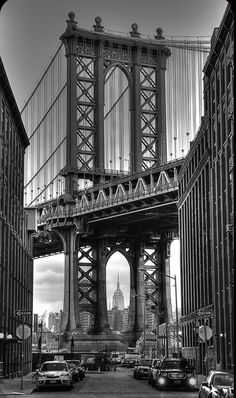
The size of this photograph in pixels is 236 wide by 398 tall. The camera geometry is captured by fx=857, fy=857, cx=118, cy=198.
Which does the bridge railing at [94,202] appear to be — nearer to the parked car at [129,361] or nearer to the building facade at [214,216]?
the parked car at [129,361]

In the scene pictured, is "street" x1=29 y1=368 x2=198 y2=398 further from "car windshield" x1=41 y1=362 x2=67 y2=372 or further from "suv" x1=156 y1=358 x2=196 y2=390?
"car windshield" x1=41 y1=362 x2=67 y2=372

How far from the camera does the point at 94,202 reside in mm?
135875

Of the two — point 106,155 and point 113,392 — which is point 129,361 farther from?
point 113,392

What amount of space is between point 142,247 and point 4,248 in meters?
98.6

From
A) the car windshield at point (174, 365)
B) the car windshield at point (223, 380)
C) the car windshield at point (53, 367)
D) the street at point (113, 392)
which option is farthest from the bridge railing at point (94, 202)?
the car windshield at point (223, 380)

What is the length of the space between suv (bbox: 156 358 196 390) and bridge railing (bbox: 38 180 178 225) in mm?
74040

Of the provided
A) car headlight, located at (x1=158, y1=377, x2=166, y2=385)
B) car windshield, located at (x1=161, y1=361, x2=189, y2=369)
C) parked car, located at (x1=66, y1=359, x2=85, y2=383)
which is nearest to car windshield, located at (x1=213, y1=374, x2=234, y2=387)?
car headlight, located at (x1=158, y1=377, x2=166, y2=385)

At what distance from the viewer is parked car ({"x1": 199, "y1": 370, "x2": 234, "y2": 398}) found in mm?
26084

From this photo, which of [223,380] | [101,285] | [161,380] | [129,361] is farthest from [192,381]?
[101,285]

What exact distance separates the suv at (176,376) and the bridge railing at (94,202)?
243ft

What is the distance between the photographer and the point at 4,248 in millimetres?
61875

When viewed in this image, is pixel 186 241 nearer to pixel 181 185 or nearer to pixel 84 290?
pixel 181 185

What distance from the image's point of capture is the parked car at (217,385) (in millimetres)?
26084

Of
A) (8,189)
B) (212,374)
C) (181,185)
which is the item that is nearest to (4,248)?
(8,189)
